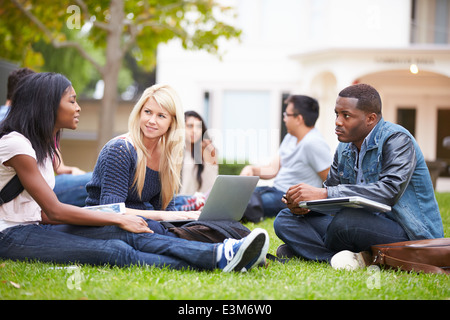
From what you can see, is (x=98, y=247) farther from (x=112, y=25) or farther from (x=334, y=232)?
(x=112, y=25)

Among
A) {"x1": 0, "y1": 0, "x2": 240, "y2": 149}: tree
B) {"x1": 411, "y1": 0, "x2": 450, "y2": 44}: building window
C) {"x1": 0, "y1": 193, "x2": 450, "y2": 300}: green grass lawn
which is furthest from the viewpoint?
{"x1": 411, "y1": 0, "x2": 450, "y2": 44}: building window

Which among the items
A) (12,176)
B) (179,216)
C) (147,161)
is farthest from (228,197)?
(12,176)

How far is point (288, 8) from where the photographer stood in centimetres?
1717

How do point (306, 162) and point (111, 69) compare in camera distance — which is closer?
point (306, 162)

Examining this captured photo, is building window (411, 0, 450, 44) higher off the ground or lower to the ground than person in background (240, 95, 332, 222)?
higher

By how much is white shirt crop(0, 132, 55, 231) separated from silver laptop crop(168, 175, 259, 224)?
3.42ft

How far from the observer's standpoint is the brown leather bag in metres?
3.97

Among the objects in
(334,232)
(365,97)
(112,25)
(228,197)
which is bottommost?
(334,232)

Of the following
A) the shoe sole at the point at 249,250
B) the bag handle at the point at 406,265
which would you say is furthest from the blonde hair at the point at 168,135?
the bag handle at the point at 406,265

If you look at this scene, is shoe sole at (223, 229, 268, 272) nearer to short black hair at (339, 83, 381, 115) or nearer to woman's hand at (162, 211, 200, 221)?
woman's hand at (162, 211, 200, 221)

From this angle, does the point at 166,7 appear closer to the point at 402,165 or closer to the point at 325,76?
the point at 325,76

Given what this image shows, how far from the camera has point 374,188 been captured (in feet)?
13.2

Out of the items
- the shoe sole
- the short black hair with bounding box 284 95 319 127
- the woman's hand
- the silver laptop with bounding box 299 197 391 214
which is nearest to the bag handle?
the silver laptop with bounding box 299 197 391 214

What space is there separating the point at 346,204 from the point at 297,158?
3107mm
